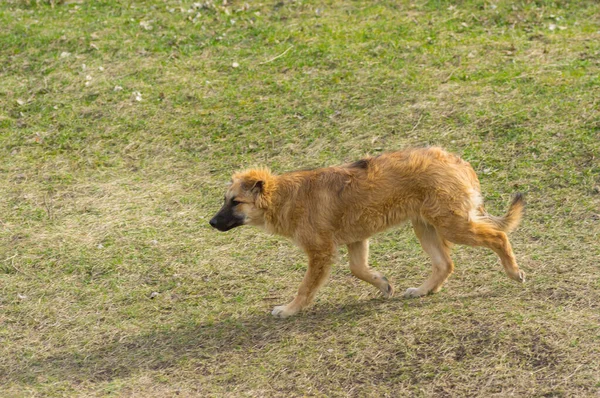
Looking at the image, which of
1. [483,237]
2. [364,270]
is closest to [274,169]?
[364,270]

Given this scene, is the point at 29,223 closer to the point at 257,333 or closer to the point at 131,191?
the point at 131,191

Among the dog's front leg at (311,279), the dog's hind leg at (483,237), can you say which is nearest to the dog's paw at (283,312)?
the dog's front leg at (311,279)

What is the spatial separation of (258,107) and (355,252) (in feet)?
14.4

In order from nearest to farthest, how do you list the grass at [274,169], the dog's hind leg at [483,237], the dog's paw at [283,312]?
1. the grass at [274,169]
2. the dog's hind leg at [483,237]
3. the dog's paw at [283,312]

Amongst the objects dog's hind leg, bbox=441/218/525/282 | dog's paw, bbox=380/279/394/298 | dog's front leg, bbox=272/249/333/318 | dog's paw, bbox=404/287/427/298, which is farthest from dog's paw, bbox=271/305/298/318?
dog's hind leg, bbox=441/218/525/282

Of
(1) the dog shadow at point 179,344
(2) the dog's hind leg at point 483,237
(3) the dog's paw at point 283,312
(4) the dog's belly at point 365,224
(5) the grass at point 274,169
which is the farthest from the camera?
(3) the dog's paw at point 283,312

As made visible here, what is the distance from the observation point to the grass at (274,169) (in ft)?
20.1

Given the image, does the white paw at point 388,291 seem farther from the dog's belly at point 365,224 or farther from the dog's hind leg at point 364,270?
the dog's belly at point 365,224

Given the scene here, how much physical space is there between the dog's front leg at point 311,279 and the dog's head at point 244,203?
23.2 inches

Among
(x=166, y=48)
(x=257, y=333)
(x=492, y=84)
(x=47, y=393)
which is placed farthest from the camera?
(x=166, y=48)

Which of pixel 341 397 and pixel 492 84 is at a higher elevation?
pixel 492 84

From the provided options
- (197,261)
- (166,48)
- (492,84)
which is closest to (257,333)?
(197,261)

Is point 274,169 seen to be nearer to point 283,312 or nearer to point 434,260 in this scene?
point 283,312

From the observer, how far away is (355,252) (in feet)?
23.1
